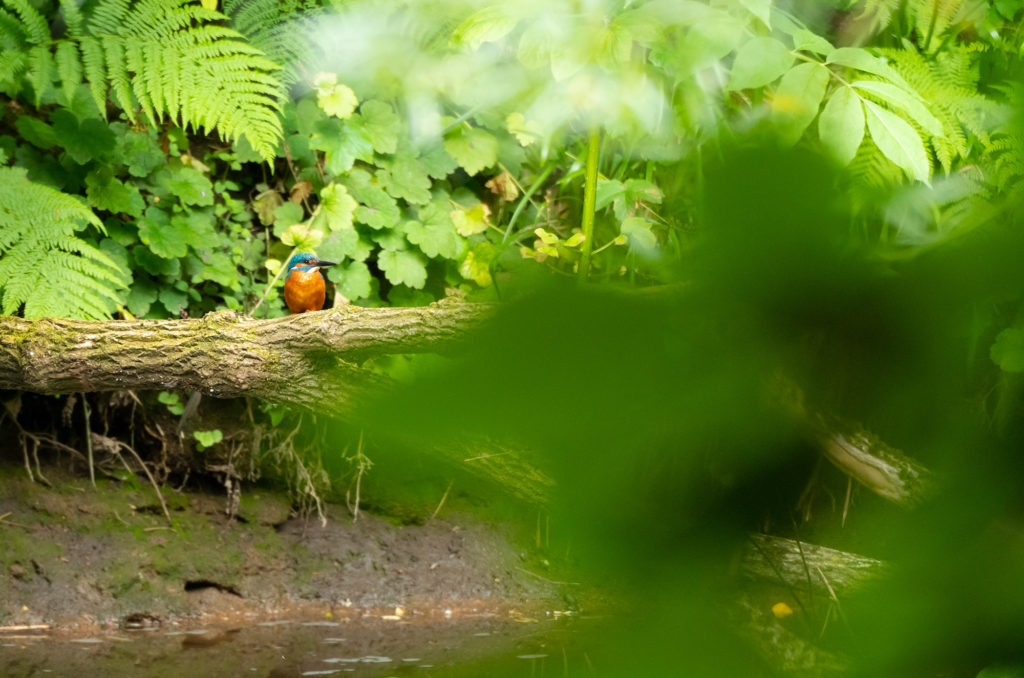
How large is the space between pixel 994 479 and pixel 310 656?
2.33 metres

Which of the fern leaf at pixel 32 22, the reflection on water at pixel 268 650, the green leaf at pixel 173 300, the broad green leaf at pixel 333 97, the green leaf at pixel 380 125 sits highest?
the fern leaf at pixel 32 22

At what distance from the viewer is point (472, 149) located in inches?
120

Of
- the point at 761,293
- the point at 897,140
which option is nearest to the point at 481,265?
the point at 897,140

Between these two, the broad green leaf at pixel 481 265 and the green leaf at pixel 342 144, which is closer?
the broad green leaf at pixel 481 265

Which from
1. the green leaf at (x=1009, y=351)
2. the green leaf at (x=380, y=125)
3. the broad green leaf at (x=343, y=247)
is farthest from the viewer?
the green leaf at (x=380, y=125)

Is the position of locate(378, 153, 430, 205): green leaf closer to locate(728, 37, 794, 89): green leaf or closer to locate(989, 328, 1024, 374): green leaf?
locate(728, 37, 794, 89): green leaf

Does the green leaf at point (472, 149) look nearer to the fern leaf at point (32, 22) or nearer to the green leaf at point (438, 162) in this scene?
the green leaf at point (438, 162)

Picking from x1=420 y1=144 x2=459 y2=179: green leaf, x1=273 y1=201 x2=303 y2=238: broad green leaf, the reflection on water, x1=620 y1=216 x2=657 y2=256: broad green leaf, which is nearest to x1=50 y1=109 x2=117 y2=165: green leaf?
x1=273 y1=201 x2=303 y2=238: broad green leaf

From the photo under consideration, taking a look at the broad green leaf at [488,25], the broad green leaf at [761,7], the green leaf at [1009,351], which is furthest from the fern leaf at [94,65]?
the green leaf at [1009,351]

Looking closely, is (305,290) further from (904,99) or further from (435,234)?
(904,99)

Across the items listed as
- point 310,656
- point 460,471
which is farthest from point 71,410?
point 460,471

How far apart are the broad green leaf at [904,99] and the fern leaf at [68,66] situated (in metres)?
2.24

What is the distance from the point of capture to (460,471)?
238 millimetres

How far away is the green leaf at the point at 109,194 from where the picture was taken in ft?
8.77
